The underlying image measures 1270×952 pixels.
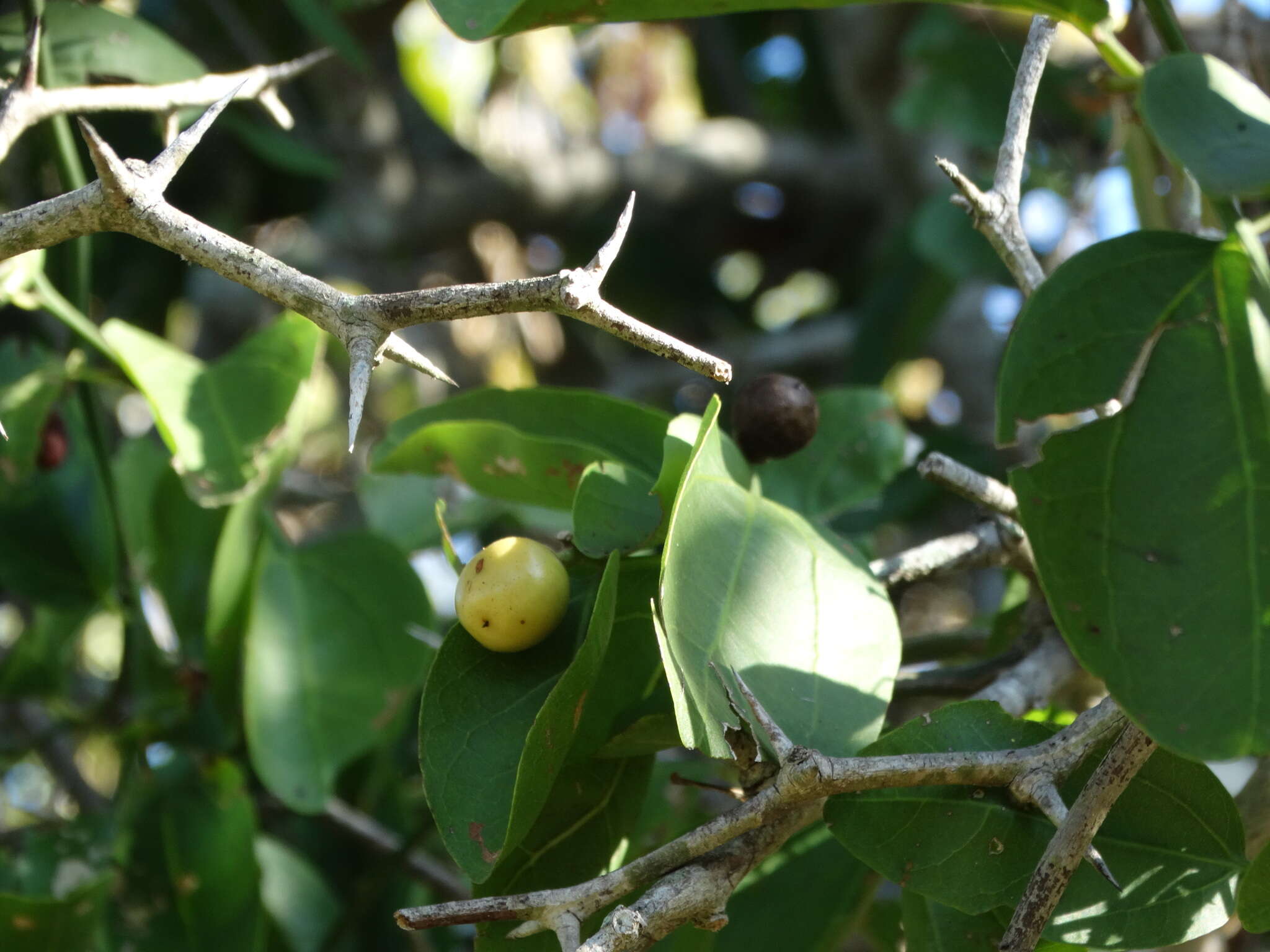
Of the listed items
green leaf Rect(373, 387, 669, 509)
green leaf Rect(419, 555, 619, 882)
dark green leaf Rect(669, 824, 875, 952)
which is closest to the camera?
green leaf Rect(419, 555, 619, 882)

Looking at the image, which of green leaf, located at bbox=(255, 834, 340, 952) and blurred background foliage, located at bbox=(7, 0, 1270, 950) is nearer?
green leaf, located at bbox=(255, 834, 340, 952)

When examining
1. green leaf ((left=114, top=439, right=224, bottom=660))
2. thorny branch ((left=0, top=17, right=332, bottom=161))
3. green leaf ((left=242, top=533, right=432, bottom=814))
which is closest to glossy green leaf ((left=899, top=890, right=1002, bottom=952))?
green leaf ((left=242, top=533, right=432, bottom=814))

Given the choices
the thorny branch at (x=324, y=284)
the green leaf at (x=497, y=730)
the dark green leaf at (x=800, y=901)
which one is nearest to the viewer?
the thorny branch at (x=324, y=284)

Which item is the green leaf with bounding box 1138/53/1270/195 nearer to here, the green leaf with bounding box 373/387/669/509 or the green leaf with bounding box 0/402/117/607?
the green leaf with bounding box 373/387/669/509

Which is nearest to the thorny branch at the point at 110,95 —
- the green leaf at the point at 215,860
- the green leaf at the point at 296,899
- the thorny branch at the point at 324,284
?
the thorny branch at the point at 324,284

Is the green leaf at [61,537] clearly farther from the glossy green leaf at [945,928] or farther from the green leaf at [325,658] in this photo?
the glossy green leaf at [945,928]

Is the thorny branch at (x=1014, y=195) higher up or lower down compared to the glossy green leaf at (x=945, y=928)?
higher up
